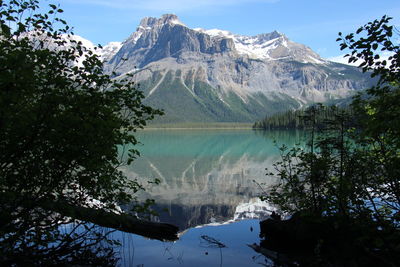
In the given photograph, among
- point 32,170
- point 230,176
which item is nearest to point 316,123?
point 32,170

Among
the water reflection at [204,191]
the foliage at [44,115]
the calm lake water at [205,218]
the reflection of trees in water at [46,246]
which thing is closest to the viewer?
the foliage at [44,115]

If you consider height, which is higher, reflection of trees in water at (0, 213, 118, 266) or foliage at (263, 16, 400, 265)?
foliage at (263, 16, 400, 265)

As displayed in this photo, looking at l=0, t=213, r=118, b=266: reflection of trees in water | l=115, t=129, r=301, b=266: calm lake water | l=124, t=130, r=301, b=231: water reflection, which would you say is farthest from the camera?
l=124, t=130, r=301, b=231: water reflection

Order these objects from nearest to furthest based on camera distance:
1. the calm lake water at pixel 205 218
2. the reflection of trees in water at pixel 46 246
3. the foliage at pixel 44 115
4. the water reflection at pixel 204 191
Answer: the foliage at pixel 44 115, the reflection of trees in water at pixel 46 246, the calm lake water at pixel 205 218, the water reflection at pixel 204 191

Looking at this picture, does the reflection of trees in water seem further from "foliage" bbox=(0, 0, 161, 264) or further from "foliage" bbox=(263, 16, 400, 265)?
"foliage" bbox=(263, 16, 400, 265)

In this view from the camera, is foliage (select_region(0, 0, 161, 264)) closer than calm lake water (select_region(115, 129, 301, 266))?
Yes

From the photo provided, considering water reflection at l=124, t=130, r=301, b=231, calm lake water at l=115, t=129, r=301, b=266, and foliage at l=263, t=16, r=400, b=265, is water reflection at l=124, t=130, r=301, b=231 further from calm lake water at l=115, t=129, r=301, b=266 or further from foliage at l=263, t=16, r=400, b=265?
foliage at l=263, t=16, r=400, b=265

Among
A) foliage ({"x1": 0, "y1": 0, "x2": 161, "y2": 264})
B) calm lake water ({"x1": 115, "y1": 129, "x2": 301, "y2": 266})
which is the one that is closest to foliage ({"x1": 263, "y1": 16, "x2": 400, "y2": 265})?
calm lake water ({"x1": 115, "y1": 129, "x2": 301, "y2": 266})

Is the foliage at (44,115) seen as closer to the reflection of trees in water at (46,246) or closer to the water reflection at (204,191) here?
the reflection of trees in water at (46,246)

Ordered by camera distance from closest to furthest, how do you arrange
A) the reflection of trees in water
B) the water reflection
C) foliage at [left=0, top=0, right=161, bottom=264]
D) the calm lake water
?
foliage at [left=0, top=0, right=161, bottom=264], the reflection of trees in water, the calm lake water, the water reflection

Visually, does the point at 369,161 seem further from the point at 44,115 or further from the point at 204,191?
the point at 204,191

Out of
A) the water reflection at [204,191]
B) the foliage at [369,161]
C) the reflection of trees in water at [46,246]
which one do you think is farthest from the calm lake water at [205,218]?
the foliage at [369,161]

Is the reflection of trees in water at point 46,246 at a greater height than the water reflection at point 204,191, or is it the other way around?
the water reflection at point 204,191

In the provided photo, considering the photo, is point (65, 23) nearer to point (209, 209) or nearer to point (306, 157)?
point (306, 157)
